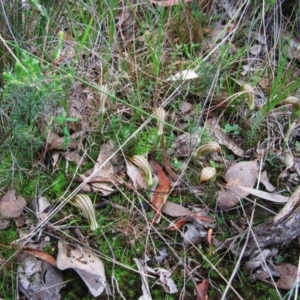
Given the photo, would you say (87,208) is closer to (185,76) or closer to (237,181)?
(237,181)

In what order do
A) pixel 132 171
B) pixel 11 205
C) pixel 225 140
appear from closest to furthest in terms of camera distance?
pixel 11 205, pixel 132 171, pixel 225 140

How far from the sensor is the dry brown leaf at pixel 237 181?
1.51m

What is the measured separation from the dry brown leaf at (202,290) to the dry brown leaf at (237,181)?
27 cm

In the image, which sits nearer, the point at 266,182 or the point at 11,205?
the point at 11,205

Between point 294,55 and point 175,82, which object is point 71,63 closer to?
point 175,82

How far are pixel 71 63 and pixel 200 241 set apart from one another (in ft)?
2.72

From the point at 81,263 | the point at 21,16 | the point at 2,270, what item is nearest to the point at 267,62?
the point at 21,16

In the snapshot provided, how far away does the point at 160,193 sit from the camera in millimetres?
1511

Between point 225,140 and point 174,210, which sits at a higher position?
point 225,140

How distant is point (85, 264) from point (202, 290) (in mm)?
353

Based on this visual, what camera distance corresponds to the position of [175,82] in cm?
173

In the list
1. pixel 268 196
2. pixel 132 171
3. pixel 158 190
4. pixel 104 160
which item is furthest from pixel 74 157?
pixel 268 196

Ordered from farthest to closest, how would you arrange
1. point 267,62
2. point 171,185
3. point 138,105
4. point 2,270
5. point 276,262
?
1. point 267,62
2. point 138,105
3. point 171,185
4. point 276,262
5. point 2,270

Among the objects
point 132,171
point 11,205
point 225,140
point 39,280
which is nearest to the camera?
point 39,280
